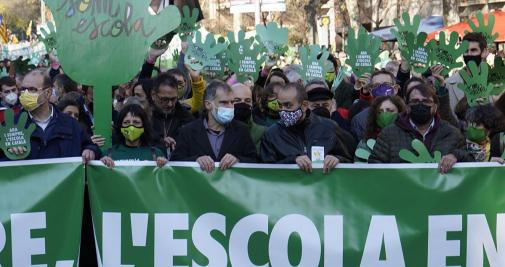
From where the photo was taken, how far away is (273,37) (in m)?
11.6

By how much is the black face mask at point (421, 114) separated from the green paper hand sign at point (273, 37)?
477 cm

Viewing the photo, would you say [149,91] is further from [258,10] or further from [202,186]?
[258,10]

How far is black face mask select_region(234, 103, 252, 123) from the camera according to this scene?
26.2 ft

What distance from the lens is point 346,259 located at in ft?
20.7

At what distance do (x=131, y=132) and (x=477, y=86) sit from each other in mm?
3006

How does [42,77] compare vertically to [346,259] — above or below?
above

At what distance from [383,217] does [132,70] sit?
2.09 meters

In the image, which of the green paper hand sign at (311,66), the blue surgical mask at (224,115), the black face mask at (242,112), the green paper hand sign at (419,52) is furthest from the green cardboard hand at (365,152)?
the green paper hand sign at (311,66)

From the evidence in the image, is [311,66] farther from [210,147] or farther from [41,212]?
[41,212]

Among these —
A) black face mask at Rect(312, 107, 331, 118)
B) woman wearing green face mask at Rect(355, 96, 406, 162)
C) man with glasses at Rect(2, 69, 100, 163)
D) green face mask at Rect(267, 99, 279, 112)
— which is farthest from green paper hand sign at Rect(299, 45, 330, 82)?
man with glasses at Rect(2, 69, 100, 163)

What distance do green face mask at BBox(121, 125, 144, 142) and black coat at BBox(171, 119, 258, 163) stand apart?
0.28 metres

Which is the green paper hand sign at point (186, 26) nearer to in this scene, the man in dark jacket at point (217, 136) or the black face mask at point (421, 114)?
the man in dark jacket at point (217, 136)

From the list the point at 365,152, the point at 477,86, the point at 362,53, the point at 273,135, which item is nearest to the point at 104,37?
the point at 273,135

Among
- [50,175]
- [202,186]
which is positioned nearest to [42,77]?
[50,175]
